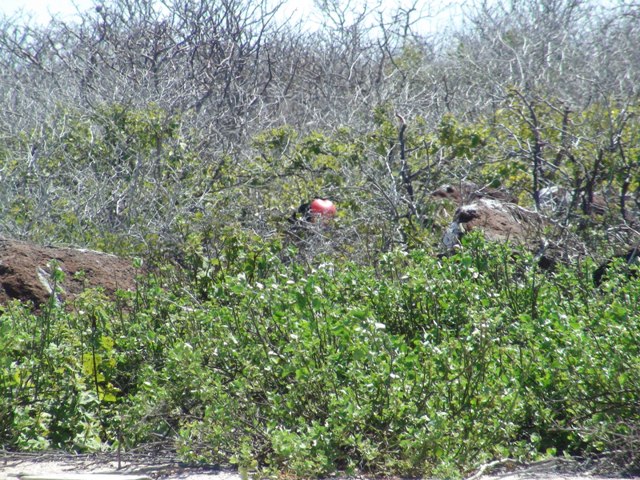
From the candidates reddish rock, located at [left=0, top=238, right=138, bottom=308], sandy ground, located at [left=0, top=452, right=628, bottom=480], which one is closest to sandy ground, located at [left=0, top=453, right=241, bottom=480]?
sandy ground, located at [left=0, top=452, right=628, bottom=480]

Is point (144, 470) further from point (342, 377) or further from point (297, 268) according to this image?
point (297, 268)

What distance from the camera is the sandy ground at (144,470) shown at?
3148mm

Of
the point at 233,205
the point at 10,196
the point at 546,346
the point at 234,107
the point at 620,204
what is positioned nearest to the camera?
the point at 546,346

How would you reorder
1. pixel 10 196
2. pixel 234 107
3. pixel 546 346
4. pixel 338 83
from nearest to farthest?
pixel 546 346 → pixel 10 196 → pixel 234 107 → pixel 338 83

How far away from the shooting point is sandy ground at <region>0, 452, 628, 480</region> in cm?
315

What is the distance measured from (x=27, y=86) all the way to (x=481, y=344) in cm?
958

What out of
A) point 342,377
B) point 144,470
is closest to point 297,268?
point 342,377

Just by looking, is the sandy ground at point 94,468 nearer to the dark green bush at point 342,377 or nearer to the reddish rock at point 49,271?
the dark green bush at point 342,377

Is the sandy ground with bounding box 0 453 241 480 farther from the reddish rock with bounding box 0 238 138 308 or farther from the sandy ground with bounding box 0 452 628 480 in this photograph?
the reddish rock with bounding box 0 238 138 308

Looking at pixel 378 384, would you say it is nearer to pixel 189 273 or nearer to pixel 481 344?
pixel 481 344

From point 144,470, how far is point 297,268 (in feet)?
4.63

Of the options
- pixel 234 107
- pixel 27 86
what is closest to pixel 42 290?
pixel 234 107

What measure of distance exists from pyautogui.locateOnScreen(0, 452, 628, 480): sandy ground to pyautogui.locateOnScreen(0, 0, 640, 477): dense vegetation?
0.07 metres

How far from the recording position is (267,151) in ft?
31.2
